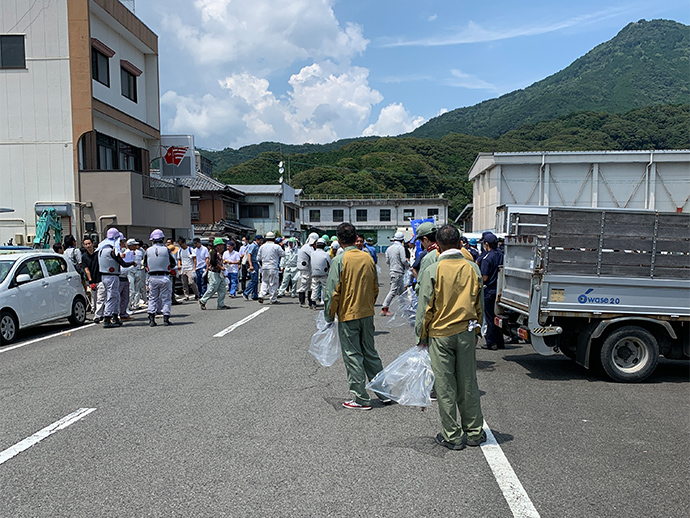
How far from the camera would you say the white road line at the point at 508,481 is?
3.69 m

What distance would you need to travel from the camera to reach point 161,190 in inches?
983

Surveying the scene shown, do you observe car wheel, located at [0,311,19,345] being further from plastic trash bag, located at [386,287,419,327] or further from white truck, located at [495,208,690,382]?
white truck, located at [495,208,690,382]

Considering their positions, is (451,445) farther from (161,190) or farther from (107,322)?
(161,190)

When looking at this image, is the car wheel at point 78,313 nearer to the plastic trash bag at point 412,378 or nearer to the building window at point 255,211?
→ the plastic trash bag at point 412,378

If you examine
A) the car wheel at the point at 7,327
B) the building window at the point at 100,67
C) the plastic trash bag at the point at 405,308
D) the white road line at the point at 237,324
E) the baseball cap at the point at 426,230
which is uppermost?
the building window at the point at 100,67

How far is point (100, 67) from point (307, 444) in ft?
69.0

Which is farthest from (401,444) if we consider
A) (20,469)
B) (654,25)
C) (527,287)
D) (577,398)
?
(654,25)

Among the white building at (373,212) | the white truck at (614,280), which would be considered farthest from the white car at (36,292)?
the white building at (373,212)

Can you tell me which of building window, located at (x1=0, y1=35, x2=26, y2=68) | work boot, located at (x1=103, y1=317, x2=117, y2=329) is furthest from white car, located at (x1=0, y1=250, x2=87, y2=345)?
building window, located at (x1=0, y1=35, x2=26, y2=68)

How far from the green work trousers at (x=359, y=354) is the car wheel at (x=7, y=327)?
694 centimetres

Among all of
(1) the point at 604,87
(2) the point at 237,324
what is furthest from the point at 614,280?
(1) the point at 604,87

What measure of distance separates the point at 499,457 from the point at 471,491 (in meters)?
0.73

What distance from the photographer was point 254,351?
903cm

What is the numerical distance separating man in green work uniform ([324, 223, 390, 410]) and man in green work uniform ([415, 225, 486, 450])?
122 centimetres
